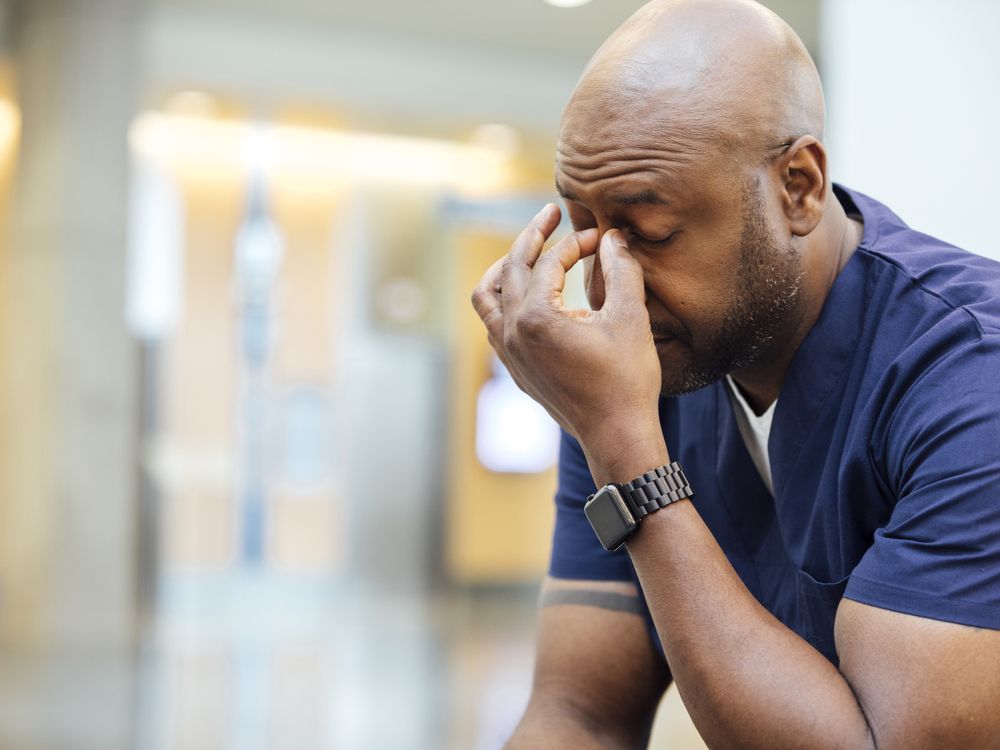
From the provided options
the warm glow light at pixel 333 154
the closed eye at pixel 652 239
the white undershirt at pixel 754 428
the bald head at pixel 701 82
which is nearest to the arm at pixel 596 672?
the white undershirt at pixel 754 428

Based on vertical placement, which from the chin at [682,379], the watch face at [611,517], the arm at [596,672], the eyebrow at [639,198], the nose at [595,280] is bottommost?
the arm at [596,672]

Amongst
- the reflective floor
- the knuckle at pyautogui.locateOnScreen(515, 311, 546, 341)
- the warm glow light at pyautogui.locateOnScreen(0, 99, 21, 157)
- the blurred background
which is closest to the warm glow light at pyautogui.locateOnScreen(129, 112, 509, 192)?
the blurred background

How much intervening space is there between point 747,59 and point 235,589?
8088mm

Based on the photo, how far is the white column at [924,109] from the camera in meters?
1.97

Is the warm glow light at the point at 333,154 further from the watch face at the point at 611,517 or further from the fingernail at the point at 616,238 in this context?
the watch face at the point at 611,517

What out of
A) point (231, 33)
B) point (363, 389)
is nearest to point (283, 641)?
point (363, 389)

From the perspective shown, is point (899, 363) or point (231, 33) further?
point (231, 33)

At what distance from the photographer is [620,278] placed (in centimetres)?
111

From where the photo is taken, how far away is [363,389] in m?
8.77

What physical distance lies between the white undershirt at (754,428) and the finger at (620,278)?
0.22 meters

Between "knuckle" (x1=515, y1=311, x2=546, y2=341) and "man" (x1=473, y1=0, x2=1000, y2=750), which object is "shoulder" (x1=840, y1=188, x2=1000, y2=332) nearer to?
"man" (x1=473, y1=0, x2=1000, y2=750)

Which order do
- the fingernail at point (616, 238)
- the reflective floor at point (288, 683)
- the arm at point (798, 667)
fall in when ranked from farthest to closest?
1. the reflective floor at point (288, 683)
2. the fingernail at point (616, 238)
3. the arm at point (798, 667)

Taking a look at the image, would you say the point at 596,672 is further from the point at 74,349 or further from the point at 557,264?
the point at 74,349

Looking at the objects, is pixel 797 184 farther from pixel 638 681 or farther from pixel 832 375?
pixel 638 681
